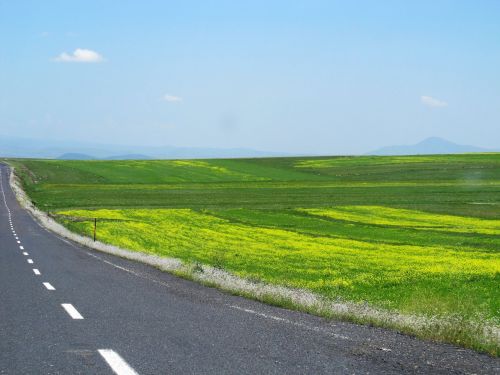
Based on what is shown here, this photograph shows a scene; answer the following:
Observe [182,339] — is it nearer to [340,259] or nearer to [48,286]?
[48,286]

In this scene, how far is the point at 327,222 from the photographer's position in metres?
47.7

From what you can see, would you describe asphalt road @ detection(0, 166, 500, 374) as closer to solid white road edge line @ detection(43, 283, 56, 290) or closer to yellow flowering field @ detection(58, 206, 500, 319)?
solid white road edge line @ detection(43, 283, 56, 290)

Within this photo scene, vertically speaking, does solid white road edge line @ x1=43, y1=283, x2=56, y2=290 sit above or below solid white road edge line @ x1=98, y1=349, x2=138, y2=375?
below

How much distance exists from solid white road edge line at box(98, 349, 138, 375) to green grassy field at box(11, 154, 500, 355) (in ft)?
14.1

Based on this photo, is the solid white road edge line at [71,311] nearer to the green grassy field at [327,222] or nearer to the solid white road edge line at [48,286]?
the solid white road edge line at [48,286]

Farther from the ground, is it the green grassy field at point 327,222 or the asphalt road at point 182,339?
the asphalt road at point 182,339

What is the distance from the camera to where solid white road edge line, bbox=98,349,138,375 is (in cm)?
644

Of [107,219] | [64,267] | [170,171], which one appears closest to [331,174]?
[170,171]

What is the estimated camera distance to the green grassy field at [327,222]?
20625mm

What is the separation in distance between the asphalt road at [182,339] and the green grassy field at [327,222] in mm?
1445

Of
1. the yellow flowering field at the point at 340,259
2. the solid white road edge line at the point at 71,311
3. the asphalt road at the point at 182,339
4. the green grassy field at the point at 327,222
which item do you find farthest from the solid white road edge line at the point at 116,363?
the yellow flowering field at the point at 340,259

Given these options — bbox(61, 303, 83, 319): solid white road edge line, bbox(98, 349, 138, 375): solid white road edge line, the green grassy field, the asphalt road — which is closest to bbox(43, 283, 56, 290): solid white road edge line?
the asphalt road

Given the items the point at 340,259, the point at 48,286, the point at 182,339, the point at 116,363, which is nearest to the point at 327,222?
the point at 340,259

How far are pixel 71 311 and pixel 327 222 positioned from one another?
3804 cm
